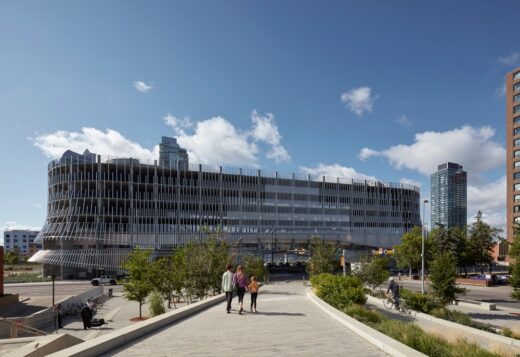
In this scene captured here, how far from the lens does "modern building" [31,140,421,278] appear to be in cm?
6662

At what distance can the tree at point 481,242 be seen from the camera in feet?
201

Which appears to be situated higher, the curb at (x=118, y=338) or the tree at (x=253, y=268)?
the curb at (x=118, y=338)

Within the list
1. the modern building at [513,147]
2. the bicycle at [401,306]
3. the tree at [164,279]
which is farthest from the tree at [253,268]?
the modern building at [513,147]

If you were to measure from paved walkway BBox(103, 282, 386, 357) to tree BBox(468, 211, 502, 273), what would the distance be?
59939 millimetres

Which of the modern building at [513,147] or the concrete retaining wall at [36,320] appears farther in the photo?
the modern building at [513,147]

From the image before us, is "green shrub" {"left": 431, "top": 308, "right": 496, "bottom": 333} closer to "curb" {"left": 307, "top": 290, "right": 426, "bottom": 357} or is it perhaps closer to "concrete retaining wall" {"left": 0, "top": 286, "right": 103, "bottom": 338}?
"curb" {"left": 307, "top": 290, "right": 426, "bottom": 357}

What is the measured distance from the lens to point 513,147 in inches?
3484

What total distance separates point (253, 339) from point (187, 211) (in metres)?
67.3

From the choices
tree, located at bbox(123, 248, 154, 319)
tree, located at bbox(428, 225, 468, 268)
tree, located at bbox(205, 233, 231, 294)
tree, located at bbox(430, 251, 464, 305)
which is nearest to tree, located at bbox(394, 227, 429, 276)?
tree, located at bbox(428, 225, 468, 268)

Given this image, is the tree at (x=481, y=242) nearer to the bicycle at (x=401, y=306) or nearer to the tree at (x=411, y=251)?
the tree at (x=411, y=251)

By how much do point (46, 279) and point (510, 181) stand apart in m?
100

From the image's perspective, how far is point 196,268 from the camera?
23172 millimetres

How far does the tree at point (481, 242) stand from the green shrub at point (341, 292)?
5243 centimetres

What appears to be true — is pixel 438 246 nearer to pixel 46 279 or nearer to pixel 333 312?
pixel 333 312
